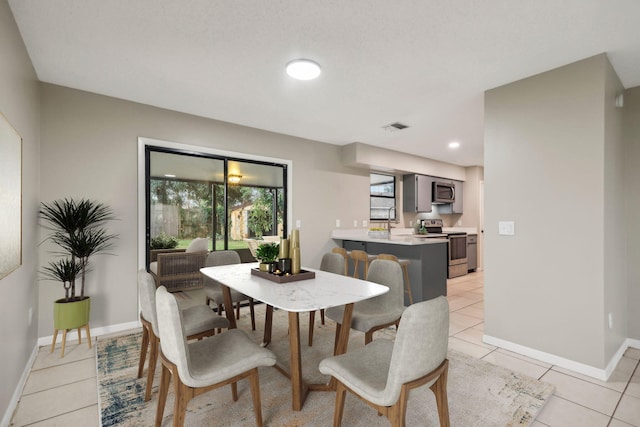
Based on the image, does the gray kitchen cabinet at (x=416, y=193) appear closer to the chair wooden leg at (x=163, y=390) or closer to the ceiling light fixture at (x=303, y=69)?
the ceiling light fixture at (x=303, y=69)

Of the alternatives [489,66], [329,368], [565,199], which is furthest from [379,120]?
[329,368]

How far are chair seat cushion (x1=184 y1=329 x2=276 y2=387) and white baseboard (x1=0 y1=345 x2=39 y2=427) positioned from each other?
1.15 meters

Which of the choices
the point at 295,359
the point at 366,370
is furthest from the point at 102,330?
the point at 366,370

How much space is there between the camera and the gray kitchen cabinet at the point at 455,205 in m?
7.21

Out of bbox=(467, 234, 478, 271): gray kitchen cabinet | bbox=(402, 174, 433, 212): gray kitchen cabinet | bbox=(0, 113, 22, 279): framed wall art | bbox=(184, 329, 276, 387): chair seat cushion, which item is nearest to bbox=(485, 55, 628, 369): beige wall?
bbox=(184, 329, 276, 387): chair seat cushion

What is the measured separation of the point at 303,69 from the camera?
2.56 m

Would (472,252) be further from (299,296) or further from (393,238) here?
(299,296)

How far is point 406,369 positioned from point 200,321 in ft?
4.99

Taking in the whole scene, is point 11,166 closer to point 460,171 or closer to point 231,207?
point 231,207

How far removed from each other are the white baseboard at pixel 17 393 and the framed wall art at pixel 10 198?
81 cm

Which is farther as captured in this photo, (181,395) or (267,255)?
(267,255)

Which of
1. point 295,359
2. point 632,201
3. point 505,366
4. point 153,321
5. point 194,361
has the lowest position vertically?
point 505,366

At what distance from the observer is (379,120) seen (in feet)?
13.2

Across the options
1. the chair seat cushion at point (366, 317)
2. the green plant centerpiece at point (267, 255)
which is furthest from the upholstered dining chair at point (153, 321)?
the chair seat cushion at point (366, 317)
